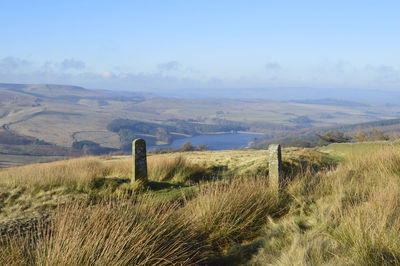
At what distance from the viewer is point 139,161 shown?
912cm

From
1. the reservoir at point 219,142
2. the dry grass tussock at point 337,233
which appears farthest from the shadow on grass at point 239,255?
the reservoir at point 219,142

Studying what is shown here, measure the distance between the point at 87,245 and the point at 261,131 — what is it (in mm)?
146602

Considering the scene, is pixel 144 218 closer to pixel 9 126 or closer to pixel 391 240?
pixel 391 240

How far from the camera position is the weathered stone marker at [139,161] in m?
9.05

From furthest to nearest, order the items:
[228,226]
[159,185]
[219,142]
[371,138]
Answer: [219,142], [371,138], [159,185], [228,226]

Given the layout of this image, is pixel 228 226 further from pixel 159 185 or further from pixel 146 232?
pixel 159 185

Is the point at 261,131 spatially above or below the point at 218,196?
below

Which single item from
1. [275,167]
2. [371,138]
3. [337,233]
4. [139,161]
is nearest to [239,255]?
[337,233]

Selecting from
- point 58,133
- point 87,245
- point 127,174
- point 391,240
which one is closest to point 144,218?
point 87,245

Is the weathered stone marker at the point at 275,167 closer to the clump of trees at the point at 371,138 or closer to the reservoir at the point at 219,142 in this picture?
the clump of trees at the point at 371,138

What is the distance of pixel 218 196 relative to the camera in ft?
16.6

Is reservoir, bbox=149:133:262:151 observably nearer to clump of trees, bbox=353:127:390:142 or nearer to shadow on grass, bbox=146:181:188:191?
clump of trees, bbox=353:127:390:142

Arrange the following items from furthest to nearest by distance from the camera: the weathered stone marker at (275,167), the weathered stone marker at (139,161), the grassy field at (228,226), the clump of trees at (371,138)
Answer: the clump of trees at (371,138), the weathered stone marker at (139,161), the weathered stone marker at (275,167), the grassy field at (228,226)

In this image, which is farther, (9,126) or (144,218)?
(9,126)
